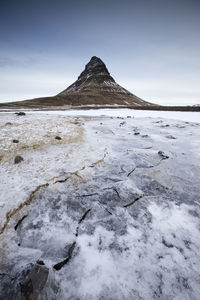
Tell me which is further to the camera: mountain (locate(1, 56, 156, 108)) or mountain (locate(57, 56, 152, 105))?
mountain (locate(57, 56, 152, 105))

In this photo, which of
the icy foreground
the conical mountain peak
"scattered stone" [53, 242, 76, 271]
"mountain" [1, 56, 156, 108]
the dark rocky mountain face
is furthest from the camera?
the conical mountain peak

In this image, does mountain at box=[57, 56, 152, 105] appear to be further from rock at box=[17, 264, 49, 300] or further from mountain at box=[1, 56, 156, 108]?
rock at box=[17, 264, 49, 300]

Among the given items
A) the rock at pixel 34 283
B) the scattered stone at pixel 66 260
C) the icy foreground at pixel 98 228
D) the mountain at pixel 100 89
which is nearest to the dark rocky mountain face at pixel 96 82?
the mountain at pixel 100 89

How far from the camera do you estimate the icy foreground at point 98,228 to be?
1.75 meters

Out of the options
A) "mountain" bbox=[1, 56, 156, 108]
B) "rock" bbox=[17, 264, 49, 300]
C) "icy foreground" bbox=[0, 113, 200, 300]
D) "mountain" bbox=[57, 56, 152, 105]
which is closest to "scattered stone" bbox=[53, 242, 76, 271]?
"icy foreground" bbox=[0, 113, 200, 300]

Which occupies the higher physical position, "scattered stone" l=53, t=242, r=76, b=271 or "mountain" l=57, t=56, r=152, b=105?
"mountain" l=57, t=56, r=152, b=105

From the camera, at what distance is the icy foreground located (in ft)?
5.73

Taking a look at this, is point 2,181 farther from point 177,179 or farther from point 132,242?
point 177,179

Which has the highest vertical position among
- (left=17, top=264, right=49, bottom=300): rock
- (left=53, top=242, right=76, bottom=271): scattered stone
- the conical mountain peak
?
the conical mountain peak

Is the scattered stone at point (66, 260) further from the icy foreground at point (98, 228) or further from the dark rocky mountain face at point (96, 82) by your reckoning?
the dark rocky mountain face at point (96, 82)

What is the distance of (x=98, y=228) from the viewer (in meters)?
2.53

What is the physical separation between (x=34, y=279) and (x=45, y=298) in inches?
8.9

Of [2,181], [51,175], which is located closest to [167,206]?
[51,175]

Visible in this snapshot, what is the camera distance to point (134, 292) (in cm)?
171
